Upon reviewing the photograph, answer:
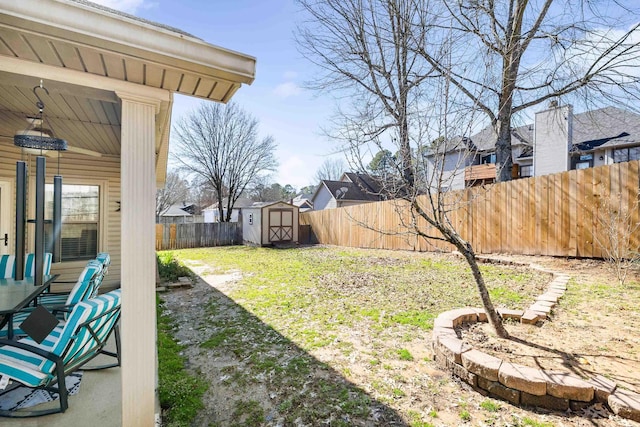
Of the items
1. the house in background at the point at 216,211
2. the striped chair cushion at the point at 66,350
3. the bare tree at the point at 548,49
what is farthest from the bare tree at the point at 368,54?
the house in background at the point at 216,211

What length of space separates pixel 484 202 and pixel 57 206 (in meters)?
8.21

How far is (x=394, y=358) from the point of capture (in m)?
2.97

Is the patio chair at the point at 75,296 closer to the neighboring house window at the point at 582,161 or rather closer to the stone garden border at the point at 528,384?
the stone garden border at the point at 528,384

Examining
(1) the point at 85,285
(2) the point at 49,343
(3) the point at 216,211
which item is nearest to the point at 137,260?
(2) the point at 49,343

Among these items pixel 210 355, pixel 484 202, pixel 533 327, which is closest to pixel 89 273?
pixel 210 355

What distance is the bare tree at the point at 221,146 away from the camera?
20.3 meters

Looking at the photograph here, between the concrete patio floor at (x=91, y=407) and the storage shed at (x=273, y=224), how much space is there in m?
12.8

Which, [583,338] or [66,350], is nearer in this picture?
[66,350]

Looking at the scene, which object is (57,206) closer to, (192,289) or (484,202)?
(192,289)

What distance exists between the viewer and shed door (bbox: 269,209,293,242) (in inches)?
618

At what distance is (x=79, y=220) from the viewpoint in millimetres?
5746

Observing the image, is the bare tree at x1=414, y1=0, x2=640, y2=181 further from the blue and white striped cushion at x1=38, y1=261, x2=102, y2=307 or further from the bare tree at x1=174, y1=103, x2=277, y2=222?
the bare tree at x1=174, y1=103, x2=277, y2=222

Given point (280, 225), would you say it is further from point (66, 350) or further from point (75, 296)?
point (66, 350)

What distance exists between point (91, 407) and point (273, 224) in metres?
13.6
